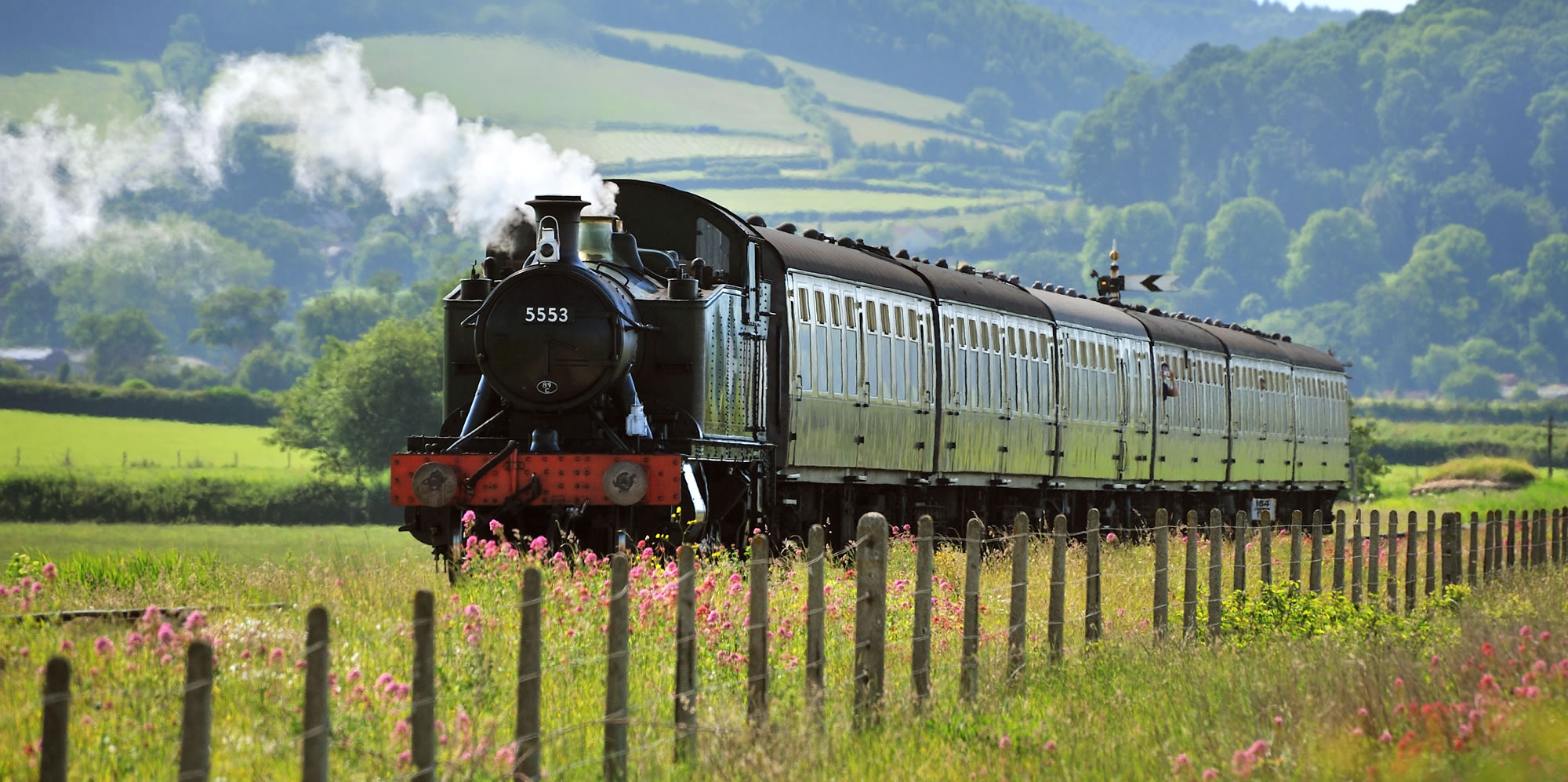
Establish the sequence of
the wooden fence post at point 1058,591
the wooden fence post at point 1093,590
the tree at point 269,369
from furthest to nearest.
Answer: the tree at point 269,369, the wooden fence post at point 1093,590, the wooden fence post at point 1058,591

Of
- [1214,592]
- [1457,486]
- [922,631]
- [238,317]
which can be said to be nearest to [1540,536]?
[1214,592]

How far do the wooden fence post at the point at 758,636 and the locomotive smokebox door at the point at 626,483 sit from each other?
6368 mm

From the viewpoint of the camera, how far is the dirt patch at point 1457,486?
71.6 metres

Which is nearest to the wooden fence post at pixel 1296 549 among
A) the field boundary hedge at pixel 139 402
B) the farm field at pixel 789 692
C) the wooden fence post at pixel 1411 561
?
the wooden fence post at pixel 1411 561

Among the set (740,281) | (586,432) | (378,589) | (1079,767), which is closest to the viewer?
(1079,767)

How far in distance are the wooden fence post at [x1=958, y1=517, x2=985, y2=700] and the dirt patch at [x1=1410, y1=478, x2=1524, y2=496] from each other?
62.4 meters

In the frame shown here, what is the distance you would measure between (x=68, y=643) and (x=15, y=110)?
618 ft

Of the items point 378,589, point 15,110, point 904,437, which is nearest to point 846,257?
point 904,437

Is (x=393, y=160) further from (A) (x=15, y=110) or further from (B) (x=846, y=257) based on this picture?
(A) (x=15, y=110)

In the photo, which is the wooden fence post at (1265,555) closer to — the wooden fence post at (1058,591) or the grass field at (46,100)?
the wooden fence post at (1058,591)

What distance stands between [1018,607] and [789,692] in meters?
2.13

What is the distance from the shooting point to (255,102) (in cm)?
19750

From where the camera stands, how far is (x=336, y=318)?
568ft

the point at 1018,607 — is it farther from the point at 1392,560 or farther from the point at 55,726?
the point at 1392,560
